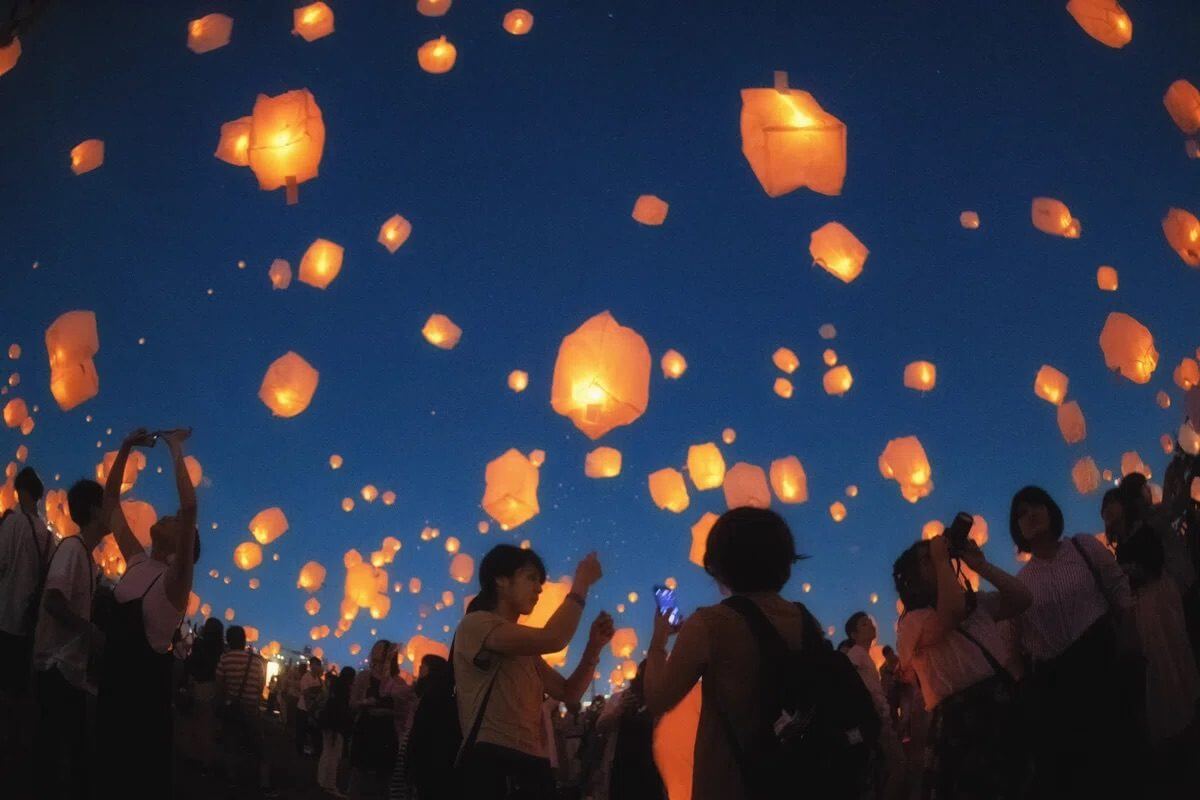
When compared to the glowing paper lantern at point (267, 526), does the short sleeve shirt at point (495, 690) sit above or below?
above

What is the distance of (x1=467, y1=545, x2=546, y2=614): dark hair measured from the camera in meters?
3.40

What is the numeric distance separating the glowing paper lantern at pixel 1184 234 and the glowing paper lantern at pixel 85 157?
26.5 feet

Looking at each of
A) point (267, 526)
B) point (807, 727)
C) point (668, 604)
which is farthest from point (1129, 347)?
point (267, 526)

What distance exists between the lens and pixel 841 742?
83.1 inches

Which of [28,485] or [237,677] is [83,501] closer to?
[28,485]

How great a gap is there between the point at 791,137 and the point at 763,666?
2.66 meters

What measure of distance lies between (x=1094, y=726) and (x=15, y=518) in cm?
436

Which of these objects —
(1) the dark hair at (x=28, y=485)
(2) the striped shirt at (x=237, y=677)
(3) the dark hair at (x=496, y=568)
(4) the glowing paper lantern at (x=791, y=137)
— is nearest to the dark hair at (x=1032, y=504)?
(4) the glowing paper lantern at (x=791, y=137)

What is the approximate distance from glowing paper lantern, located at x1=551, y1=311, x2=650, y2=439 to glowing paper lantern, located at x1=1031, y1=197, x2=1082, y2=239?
559 centimetres

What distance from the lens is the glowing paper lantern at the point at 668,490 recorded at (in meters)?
10.7

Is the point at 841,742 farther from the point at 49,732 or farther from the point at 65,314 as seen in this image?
the point at 65,314

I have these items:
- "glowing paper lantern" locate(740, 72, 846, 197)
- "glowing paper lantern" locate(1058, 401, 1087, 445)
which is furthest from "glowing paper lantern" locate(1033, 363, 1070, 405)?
"glowing paper lantern" locate(740, 72, 846, 197)

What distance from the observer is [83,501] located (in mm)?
4293

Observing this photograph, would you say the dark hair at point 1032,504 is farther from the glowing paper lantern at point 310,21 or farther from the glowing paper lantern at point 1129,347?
the glowing paper lantern at point 310,21
